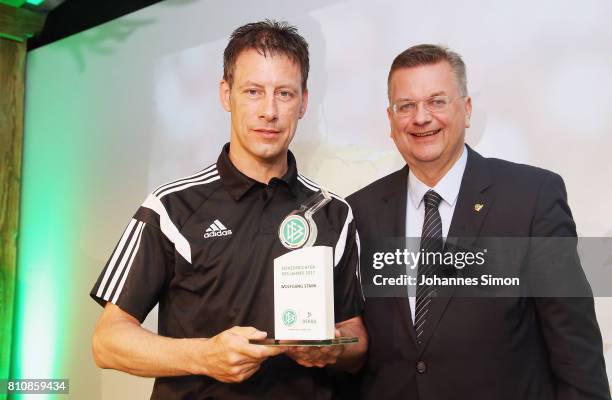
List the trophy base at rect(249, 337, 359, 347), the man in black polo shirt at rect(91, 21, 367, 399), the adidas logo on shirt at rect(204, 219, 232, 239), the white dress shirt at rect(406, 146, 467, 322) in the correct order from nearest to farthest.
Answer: the trophy base at rect(249, 337, 359, 347)
the man in black polo shirt at rect(91, 21, 367, 399)
the adidas logo on shirt at rect(204, 219, 232, 239)
the white dress shirt at rect(406, 146, 467, 322)

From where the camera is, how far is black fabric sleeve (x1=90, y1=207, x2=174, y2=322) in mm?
1642

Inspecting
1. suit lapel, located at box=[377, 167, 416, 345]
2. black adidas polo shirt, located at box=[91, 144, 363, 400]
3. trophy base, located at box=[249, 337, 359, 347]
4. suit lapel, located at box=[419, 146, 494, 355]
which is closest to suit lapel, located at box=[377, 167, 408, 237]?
suit lapel, located at box=[377, 167, 416, 345]

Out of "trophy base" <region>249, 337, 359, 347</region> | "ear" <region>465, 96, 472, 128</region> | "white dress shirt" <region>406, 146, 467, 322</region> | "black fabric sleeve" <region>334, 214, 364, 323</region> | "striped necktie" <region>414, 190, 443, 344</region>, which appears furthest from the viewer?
"ear" <region>465, 96, 472, 128</region>

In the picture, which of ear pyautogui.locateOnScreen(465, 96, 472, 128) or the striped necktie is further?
ear pyautogui.locateOnScreen(465, 96, 472, 128)

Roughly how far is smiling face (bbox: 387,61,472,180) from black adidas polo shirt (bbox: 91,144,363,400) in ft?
1.92

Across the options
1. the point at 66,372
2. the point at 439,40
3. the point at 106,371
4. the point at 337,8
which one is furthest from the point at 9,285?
the point at 439,40

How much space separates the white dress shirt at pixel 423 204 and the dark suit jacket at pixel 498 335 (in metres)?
0.06

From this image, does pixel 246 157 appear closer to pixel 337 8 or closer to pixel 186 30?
pixel 337 8

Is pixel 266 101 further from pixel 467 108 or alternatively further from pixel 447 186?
pixel 467 108

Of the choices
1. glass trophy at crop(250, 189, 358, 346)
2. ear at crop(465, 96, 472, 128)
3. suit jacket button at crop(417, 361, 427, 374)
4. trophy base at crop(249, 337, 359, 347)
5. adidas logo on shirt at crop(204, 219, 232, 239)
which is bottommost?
suit jacket button at crop(417, 361, 427, 374)

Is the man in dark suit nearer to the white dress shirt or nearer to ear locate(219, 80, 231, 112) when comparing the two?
the white dress shirt

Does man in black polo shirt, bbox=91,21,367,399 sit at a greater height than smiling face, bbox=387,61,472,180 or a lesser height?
lesser

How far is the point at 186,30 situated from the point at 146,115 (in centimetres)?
52

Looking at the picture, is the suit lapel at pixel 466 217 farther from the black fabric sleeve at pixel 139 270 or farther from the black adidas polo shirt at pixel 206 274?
the black fabric sleeve at pixel 139 270
